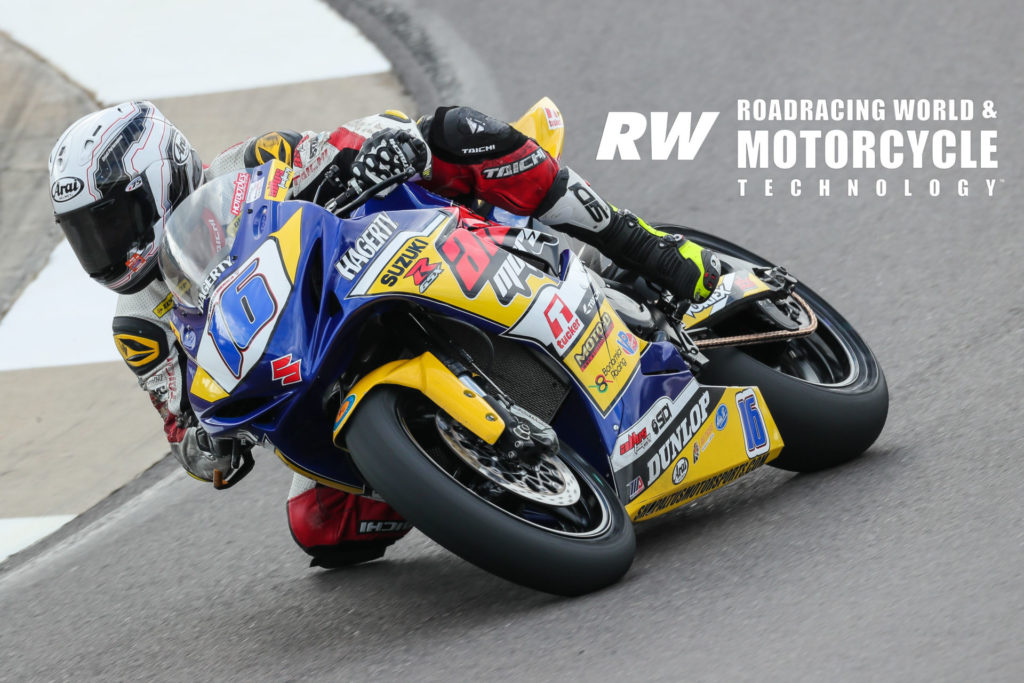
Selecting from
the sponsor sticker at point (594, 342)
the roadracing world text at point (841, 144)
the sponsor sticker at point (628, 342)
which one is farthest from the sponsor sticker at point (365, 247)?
the roadracing world text at point (841, 144)

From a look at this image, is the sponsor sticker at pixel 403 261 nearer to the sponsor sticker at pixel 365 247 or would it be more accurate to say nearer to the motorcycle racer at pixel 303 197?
the sponsor sticker at pixel 365 247

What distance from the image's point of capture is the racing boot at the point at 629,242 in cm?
443

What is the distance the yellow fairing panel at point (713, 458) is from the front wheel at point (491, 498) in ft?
1.15

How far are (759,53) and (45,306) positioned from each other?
4.37m

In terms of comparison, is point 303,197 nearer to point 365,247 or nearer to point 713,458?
point 365,247

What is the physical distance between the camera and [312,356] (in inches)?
137

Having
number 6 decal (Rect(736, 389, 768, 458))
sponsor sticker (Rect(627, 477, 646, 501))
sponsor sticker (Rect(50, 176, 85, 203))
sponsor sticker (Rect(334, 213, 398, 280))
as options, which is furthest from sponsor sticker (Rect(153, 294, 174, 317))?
number 6 decal (Rect(736, 389, 768, 458))

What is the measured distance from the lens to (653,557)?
13.2ft

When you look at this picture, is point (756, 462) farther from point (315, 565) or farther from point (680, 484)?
point (315, 565)

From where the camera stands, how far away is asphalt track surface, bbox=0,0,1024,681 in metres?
3.22

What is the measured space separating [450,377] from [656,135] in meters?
4.61

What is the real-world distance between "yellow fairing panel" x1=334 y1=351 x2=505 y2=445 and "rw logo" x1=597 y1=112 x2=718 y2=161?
438 centimetres

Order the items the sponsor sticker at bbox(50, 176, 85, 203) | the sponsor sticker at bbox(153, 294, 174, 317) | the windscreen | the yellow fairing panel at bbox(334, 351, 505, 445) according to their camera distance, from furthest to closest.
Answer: the sponsor sticker at bbox(153, 294, 174, 317)
the sponsor sticker at bbox(50, 176, 85, 203)
the windscreen
the yellow fairing panel at bbox(334, 351, 505, 445)

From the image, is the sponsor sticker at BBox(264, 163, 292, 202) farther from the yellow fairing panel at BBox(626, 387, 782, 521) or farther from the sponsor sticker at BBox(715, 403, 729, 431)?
the sponsor sticker at BBox(715, 403, 729, 431)
